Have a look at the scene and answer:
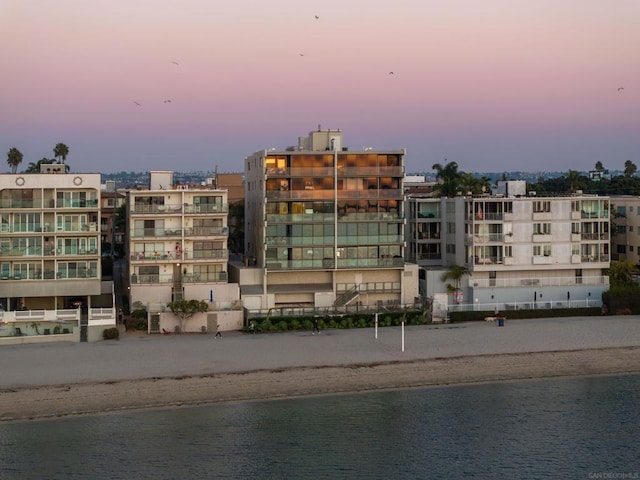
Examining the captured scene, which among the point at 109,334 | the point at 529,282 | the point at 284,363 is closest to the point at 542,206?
the point at 529,282

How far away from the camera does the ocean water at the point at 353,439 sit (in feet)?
153

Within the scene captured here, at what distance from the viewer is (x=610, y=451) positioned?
49812mm

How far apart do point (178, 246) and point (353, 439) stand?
99.1ft

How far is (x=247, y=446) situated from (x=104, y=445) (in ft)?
22.8

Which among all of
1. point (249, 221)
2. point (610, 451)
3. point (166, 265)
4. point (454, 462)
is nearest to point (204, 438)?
point (454, 462)

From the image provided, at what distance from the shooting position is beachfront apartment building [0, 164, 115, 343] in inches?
2904

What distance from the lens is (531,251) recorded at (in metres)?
82.5

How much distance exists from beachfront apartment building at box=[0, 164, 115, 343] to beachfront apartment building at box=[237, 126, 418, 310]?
1231 centimetres

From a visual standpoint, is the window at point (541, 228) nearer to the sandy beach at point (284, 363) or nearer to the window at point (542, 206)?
the window at point (542, 206)

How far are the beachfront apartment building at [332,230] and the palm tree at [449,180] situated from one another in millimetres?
21270

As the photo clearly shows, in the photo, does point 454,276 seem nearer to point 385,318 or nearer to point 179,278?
point 385,318

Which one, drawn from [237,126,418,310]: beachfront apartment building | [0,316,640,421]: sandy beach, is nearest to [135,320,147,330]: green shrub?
[0,316,640,421]: sandy beach

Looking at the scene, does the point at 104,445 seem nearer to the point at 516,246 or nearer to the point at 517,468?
the point at 517,468

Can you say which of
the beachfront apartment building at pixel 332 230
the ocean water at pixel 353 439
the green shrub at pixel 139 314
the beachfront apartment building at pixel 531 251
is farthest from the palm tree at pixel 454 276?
the green shrub at pixel 139 314
